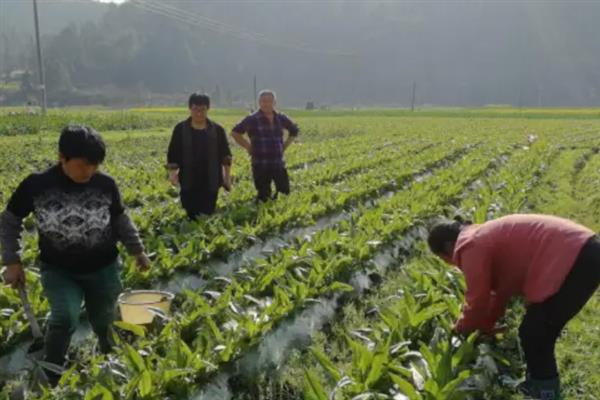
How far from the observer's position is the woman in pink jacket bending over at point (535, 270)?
121 inches

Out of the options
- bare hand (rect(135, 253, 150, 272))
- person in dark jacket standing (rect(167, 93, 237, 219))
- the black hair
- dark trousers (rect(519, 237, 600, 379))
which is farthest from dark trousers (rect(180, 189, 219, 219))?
dark trousers (rect(519, 237, 600, 379))

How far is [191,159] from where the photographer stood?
6.27m

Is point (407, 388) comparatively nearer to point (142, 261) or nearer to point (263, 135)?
point (142, 261)

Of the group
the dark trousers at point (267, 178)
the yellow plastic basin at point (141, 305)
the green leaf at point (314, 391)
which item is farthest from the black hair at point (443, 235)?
the dark trousers at point (267, 178)

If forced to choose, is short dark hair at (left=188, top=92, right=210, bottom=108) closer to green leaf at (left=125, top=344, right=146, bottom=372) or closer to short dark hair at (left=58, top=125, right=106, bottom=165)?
short dark hair at (left=58, top=125, right=106, bottom=165)

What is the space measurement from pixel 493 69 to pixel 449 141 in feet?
404

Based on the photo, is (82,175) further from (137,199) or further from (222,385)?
(137,199)

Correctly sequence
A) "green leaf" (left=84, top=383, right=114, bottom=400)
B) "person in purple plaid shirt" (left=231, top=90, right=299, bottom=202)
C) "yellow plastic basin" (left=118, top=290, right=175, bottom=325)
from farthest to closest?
Result: 1. "person in purple plaid shirt" (left=231, top=90, right=299, bottom=202)
2. "yellow plastic basin" (left=118, top=290, right=175, bottom=325)
3. "green leaf" (left=84, top=383, right=114, bottom=400)

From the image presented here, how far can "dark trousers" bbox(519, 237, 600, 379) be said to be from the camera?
3047 mm

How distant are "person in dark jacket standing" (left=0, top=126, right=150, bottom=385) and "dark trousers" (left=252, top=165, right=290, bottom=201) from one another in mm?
4105

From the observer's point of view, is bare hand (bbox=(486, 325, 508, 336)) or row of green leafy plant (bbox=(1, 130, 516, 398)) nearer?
row of green leafy plant (bbox=(1, 130, 516, 398))

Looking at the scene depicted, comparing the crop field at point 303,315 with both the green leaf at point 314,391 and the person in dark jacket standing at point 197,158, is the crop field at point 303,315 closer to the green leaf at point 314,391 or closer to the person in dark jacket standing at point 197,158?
the green leaf at point 314,391

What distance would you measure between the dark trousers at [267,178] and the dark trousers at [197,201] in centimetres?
104

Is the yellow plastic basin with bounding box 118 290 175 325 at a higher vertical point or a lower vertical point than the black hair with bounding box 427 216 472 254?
lower
